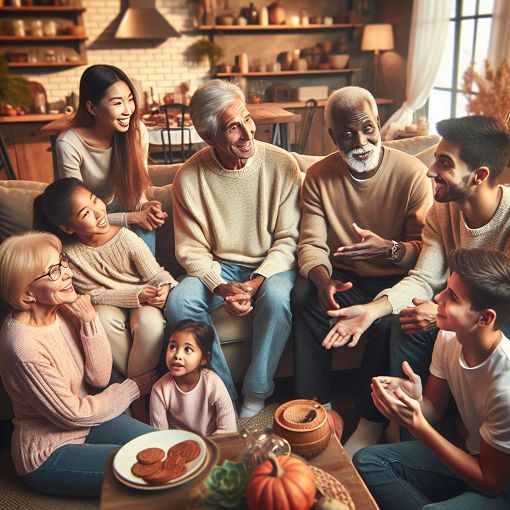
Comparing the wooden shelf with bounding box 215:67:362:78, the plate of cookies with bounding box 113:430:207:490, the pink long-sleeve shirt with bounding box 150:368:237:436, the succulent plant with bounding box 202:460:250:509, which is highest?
the wooden shelf with bounding box 215:67:362:78

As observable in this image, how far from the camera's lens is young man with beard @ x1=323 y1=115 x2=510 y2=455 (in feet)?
5.49

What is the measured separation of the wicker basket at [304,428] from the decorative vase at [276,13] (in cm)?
545

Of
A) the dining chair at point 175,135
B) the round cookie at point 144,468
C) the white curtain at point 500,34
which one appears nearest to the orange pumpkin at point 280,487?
the round cookie at point 144,468

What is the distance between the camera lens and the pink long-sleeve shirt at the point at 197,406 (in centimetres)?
188

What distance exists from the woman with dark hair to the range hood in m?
3.96

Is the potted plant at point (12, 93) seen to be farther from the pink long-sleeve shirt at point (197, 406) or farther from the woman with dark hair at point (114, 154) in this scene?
the pink long-sleeve shirt at point (197, 406)

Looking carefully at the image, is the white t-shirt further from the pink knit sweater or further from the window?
the window

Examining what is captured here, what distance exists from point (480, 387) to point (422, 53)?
15.2 ft

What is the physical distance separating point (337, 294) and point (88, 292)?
925 mm

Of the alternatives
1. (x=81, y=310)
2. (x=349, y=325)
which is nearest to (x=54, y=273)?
(x=81, y=310)

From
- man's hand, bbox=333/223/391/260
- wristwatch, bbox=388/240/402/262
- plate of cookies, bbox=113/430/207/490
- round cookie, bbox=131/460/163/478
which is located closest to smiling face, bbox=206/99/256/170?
man's hand, bbox=333/223/391/260

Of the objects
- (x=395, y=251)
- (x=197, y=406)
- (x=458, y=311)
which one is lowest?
(x=197, y=406)

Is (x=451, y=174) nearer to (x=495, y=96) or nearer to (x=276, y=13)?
(x=495, y=96)

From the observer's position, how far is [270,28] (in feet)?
19.6
